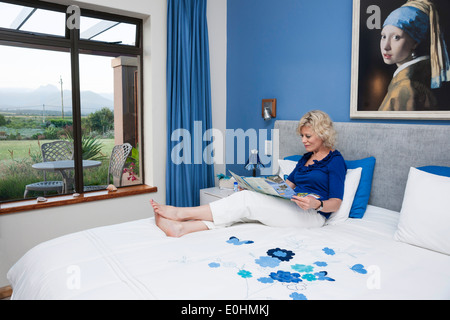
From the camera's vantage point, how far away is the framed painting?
81.0 inches

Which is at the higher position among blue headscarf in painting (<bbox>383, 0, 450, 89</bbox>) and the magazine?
blue headscarf in painting (<bbox>383, 0, 450, 89</bbox>)

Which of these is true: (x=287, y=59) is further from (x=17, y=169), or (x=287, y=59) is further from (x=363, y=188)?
(x=17, y=169)

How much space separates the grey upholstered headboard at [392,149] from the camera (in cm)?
201

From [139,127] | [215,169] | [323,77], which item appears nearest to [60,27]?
[139,127]

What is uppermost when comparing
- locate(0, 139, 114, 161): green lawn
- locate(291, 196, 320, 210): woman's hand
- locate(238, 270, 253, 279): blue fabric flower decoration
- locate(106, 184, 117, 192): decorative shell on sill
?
locate(0, 139, 114, 161): green lawn

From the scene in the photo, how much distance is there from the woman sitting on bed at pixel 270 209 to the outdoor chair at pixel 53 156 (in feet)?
4.13

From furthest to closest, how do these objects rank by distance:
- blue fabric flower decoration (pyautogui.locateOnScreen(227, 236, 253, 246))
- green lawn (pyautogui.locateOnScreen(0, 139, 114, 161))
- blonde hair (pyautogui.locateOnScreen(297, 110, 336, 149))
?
green lawn (pyautogui.locateOnScreen(0, 139, 114, 161))
blonde hair (pyautogui.locateOnScreen(297, 110, 336, 149))
blue fabric flower decoration (pyautogui.locateOnScreen(227, 236, 253, 246))

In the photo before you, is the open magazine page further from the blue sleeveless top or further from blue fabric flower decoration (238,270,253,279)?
blue fabric flower decoration (238,270,253,279)

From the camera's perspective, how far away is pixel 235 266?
1461mm

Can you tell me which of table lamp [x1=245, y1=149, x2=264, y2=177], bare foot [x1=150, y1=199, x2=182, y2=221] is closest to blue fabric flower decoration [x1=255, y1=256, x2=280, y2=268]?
bare foot [x1=150, y1=199, x2=182, y2=221]

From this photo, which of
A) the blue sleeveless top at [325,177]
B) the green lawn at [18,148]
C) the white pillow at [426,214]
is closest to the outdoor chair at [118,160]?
the green lawn at [18,148]

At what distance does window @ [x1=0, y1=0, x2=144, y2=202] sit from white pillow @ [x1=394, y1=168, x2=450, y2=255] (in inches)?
92.7

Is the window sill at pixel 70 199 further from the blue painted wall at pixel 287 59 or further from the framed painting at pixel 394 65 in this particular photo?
the framed painting at pixel 394 65
